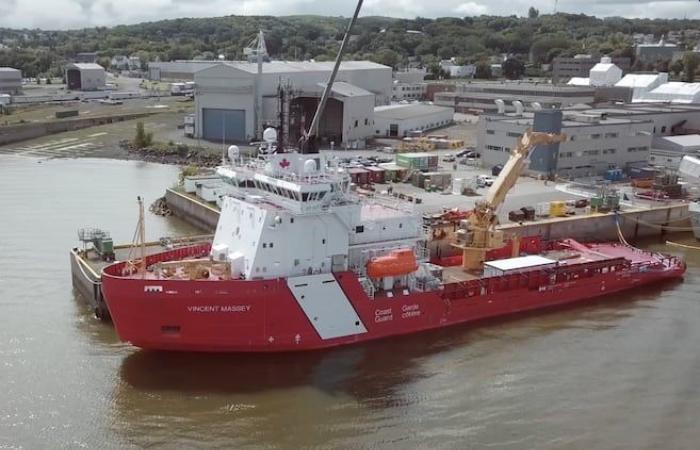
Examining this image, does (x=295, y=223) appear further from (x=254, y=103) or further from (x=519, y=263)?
(x=254, y=103)

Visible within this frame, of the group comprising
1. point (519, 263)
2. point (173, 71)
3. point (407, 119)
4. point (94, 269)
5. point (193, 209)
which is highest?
point (173, 71)

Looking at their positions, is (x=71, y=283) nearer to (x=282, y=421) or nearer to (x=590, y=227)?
(x=282, y=421)

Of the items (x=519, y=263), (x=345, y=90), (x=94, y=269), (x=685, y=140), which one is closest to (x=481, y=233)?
(x=519, y=263)

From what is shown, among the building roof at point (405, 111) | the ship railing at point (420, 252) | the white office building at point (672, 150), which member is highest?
the building roof at point (405, 111)

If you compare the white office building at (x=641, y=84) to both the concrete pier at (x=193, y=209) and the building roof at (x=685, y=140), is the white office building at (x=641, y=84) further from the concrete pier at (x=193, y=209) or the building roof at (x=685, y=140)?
the concrete pier at (x=193, y=209)

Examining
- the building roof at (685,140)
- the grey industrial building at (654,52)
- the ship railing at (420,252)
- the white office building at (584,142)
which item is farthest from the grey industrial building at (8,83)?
the grey industrial building at (654,52)

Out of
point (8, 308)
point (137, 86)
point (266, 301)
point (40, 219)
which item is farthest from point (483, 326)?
point (137, 86)
